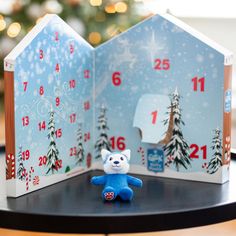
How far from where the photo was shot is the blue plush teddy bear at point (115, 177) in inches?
41.8

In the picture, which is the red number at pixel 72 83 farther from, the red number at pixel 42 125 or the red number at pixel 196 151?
the red number at pixel 196 151

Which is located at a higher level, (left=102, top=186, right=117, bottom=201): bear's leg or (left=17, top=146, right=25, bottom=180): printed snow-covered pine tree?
(left=17, top=146, right=25, bottom=180): printed snow-covered pine tree

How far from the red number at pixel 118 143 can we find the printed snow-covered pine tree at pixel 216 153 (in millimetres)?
186

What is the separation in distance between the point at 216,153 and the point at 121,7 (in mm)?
1427

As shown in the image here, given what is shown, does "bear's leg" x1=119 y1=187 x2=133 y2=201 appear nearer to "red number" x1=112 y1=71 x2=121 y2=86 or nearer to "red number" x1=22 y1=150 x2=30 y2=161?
"red number" x1=22 y1=150 x2=30 y2=161

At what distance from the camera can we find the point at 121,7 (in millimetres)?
2508

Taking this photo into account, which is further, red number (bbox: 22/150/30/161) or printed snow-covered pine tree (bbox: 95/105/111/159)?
printed snow-covered pine tree (bbox: 95/105/111/159)

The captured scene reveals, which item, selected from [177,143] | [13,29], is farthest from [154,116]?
[13,29]

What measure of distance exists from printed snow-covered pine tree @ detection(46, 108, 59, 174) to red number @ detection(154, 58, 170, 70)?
22 cm

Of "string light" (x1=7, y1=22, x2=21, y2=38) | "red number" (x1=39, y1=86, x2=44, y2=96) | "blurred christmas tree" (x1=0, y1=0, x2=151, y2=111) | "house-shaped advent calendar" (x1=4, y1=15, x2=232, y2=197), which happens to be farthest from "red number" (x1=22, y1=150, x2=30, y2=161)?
"string light" (x1=7, y1=22, x2=21, y2=38)

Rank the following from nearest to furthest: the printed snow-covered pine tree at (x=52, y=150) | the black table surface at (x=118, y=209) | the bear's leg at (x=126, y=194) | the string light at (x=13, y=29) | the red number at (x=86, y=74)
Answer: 1. the black table surface at (x=118, y=209)
2. the bear's leg at (x=126, y=194)
3. the printed snow-covered pine tree at (x=52, y=150)
4. the red number at (x=86, y=74)
5. the string light at (x=13, y=29)

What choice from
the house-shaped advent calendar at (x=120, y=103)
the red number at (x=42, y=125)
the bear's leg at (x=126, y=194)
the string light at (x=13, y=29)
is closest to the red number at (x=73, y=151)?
the house-shaped advent calendar at (x=120, y=103)

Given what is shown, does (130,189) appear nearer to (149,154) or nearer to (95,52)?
(149,154)

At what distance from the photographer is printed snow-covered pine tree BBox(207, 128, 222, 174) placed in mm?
1174
